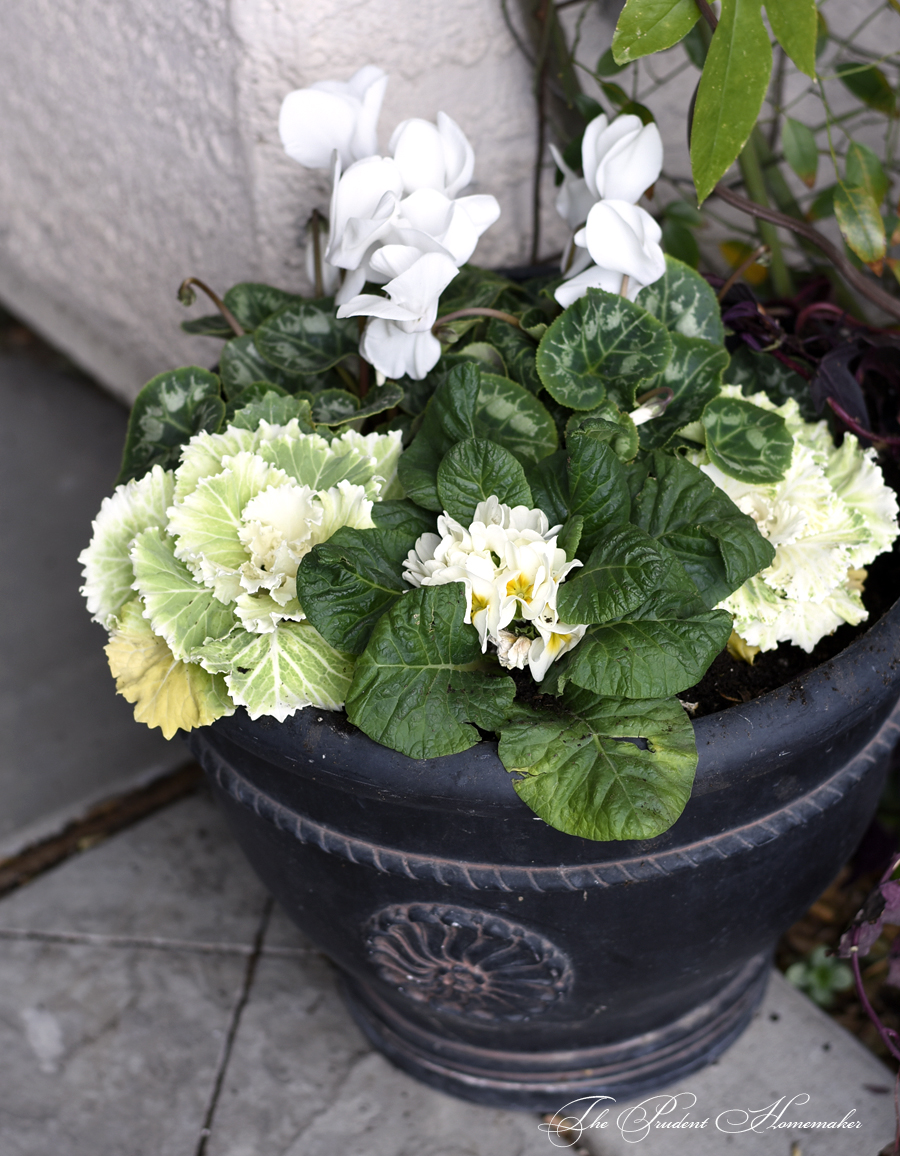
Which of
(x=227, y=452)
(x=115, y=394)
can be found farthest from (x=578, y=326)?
(x=115, y=394)

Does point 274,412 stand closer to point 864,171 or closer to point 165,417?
point 165,417

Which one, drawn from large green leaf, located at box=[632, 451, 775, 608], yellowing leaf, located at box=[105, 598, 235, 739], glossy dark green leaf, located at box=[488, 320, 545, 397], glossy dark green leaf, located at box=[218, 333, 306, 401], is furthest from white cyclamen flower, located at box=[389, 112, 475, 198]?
yellowing leaf, located at box=[105, 598, 235, 739]

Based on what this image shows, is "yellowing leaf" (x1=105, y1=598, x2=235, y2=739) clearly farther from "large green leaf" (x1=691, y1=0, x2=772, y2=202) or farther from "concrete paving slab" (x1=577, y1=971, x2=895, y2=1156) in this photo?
"concrete paving slab" (x1=577, y1=971, x2=895, y2=1156)

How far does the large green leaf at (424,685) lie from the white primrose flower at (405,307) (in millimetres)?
267

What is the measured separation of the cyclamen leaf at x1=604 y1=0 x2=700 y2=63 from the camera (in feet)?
2.73

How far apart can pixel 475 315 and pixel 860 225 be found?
43 centimetres

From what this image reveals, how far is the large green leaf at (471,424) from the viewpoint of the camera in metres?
0.90

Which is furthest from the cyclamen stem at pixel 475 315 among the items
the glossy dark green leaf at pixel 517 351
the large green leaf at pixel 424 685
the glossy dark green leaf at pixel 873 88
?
the glossy dark green leaf at pixel 873 88

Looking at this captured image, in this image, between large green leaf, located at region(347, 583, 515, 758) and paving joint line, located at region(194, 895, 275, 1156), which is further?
paving joint line, located at region(194, 895, 275, 1156)

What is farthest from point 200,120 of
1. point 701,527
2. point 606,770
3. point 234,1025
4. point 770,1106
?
point 770,1106

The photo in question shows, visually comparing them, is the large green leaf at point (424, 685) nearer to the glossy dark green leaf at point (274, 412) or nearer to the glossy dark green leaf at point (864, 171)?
the glossy dark green leaf at point (274, 412)

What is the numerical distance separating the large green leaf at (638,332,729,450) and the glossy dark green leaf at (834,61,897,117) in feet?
1.53

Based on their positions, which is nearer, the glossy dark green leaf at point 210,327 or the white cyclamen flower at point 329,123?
the white cyclamen flower at point 329,123

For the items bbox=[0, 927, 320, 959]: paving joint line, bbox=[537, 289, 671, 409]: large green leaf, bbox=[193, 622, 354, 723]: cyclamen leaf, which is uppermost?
bbox=[537, 289, 671, 409]: large green leaf
